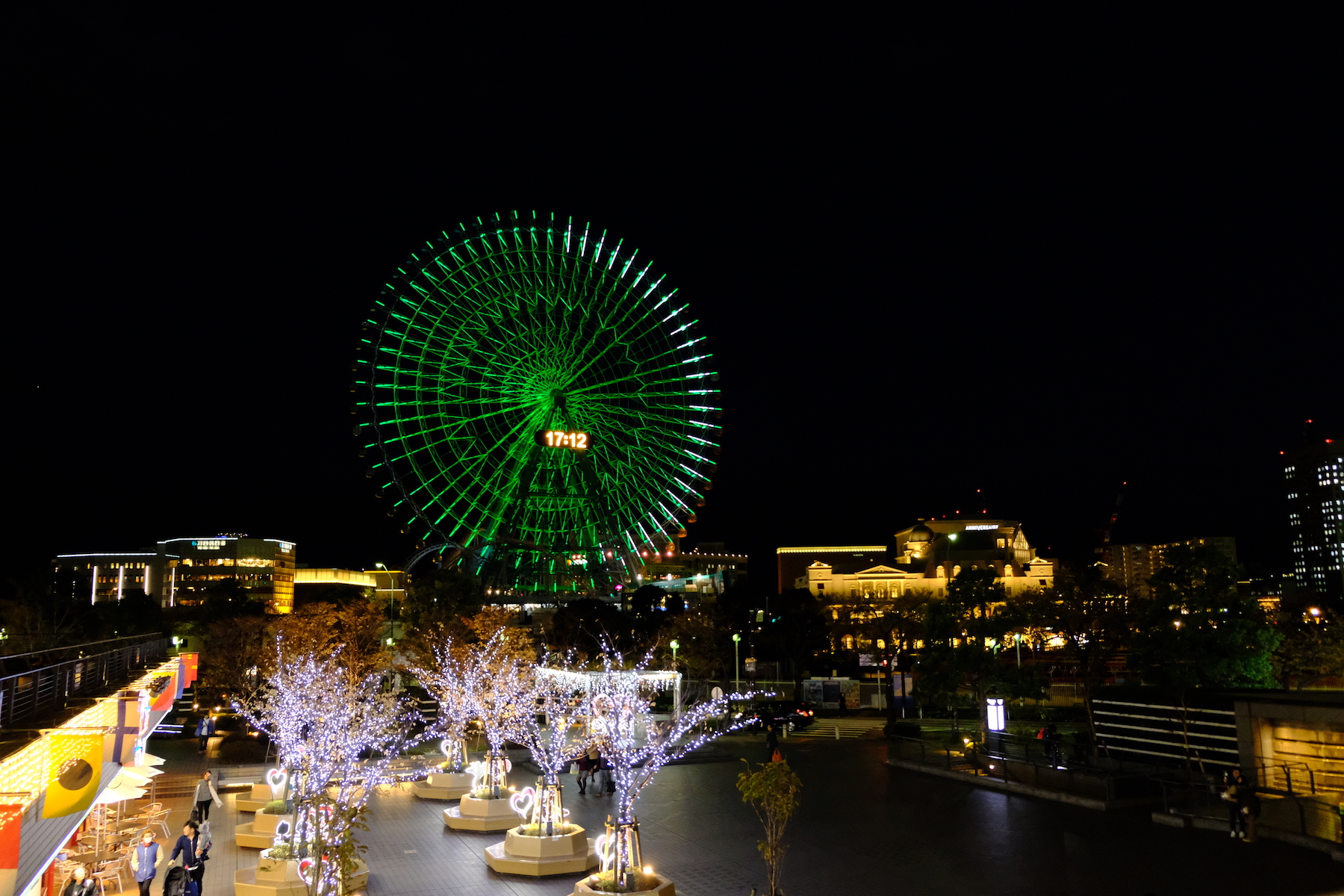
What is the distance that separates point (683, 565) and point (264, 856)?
16566 cm

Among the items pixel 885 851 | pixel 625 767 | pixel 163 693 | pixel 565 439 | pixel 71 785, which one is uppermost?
pixel 565 439

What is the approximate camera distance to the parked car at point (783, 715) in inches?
1577

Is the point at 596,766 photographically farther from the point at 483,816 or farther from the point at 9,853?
the point at 9,853

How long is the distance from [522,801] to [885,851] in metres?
8.25

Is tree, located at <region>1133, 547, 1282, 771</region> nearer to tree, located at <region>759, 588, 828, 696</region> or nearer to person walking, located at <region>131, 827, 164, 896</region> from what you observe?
person walking, located at <region>131, 827, 164, 896</region>

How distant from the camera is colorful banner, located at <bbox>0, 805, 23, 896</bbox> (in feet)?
20.7

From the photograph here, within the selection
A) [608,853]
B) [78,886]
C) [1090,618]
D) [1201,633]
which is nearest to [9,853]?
[78,886]

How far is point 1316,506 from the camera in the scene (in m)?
173

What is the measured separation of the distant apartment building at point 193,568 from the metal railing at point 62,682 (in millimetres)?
134214

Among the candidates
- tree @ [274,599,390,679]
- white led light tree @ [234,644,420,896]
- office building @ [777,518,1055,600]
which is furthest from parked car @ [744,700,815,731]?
office building @ [777,518,1055,600]

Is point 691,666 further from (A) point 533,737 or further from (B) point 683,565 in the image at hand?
(B) point 683,565

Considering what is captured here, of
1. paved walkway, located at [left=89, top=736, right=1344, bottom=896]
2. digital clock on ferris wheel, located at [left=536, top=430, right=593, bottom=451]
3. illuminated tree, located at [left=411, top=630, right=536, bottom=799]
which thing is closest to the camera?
paved walkway, located at [left=89, top=736, right=1344, bottom=896]

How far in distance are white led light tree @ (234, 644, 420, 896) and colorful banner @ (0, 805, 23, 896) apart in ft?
20.8

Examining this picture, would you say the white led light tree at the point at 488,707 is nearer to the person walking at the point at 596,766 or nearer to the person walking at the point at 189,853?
the person walking at the point at 596,766
